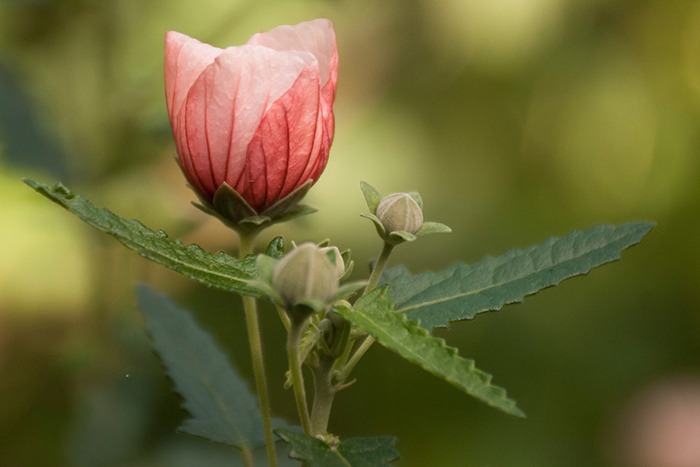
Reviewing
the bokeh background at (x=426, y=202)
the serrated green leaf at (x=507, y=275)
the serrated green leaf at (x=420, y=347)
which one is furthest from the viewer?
the bokeh background at (x=426, y=202)

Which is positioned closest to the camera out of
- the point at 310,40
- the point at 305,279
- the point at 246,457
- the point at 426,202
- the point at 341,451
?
the point at 305,279

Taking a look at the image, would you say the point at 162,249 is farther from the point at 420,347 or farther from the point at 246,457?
the point at 246,457

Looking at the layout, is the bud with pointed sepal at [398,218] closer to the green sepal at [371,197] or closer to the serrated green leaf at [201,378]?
the green sepal at [371,197]

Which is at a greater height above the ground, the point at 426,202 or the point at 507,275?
the point at 426,202

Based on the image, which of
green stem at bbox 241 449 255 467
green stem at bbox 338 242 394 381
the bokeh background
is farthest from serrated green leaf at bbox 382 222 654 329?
the bokeh background

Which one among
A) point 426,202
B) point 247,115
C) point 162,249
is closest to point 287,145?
point 247,115

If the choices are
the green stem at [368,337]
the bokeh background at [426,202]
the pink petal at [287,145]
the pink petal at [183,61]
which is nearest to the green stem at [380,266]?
the green stem at [368,337]

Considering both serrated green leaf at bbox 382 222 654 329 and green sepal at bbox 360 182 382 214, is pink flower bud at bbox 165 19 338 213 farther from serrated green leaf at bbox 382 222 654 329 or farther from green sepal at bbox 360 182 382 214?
serrated green leaf at bbox 382 222 654 329
